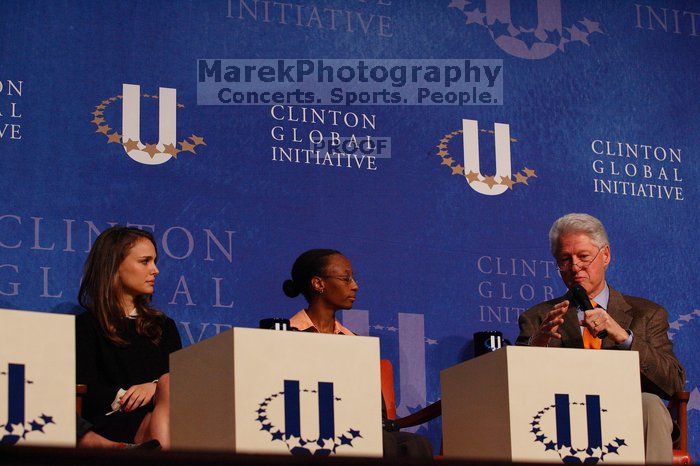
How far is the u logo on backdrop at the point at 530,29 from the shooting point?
554 cm

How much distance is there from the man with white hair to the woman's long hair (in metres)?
1.34

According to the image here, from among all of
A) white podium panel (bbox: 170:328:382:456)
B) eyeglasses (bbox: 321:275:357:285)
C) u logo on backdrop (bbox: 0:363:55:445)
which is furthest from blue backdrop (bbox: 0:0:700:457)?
u logo on backdrop (bbox: 0:363:55:445)

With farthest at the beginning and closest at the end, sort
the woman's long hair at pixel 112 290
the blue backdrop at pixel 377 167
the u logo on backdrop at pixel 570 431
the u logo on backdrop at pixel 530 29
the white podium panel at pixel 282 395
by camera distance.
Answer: the u logo on backdrop at pixel 530 29 → the blue backdrop at pixel 377 167 → the woman's long hair at pixel 112 290 → the u logo on backdrop at pixel 570 431 → the white podium panel at pixel 282 395

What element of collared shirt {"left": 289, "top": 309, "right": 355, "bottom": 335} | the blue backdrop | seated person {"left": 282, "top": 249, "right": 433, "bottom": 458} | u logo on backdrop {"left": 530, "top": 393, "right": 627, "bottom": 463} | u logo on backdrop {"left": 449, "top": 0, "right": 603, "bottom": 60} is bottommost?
u logo on backdrop {"left": 530, "top": 393, "right": 627, "bottom": 463}

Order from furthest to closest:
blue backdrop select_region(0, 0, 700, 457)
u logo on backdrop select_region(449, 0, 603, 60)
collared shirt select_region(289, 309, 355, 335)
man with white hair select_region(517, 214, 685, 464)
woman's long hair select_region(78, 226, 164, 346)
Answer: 1. u logo on backdrop select_region(449, 0, 603, 60)
2. blue backdrop select_region(0, 0, 700, 457)
3. collared shirt select_region(289, 309, 355, 335)
4. woman's long hair select_region(78, 226, 164, 346)
5. man with white hair select_region(517, 214, 685, 464)

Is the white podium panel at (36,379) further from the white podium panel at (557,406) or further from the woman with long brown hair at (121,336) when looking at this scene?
the white podium panel at (557,406)

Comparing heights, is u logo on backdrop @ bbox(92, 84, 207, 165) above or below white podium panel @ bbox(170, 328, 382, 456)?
above

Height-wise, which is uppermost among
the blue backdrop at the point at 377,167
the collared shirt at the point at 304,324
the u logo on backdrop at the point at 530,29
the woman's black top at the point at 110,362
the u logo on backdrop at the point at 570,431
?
the u logo on backdrop at the point at 530,29

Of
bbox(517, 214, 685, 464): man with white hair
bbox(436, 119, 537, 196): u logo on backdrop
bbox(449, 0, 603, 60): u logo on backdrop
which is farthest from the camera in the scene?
bbox(449, 0, 603, 60): u logo on backdrop

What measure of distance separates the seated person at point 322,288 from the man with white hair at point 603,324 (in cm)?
68

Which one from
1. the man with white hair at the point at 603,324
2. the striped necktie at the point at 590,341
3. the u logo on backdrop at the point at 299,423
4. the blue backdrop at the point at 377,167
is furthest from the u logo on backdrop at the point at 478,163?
the u logo on backdrop at the point at 299,423

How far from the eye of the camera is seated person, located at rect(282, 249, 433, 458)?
469 cm

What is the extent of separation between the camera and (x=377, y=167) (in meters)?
5.22

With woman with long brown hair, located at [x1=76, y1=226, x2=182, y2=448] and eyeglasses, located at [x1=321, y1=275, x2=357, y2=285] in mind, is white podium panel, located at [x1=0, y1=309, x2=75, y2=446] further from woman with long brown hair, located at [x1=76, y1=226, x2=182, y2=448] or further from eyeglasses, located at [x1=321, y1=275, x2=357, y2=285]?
eyeglasses, located at [x1=321, y1=275, x2=357, y2=285]
